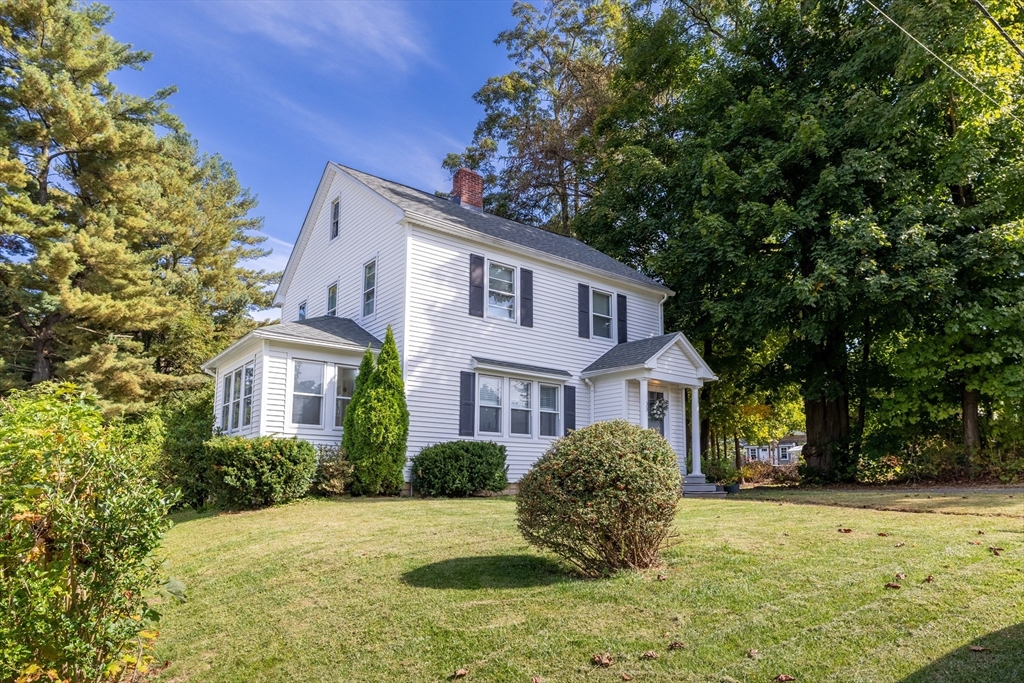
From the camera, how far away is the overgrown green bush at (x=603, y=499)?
5652 mm

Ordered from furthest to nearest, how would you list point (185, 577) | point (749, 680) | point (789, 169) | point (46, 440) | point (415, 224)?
point (789, 169)
point (415, 224)
point (185, 577)
point (46, 440)
point (749, 680)

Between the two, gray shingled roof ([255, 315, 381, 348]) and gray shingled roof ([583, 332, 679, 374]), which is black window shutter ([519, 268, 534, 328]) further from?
gray shingled roof ([255, 315, 381, 348])

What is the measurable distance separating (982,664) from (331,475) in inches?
433

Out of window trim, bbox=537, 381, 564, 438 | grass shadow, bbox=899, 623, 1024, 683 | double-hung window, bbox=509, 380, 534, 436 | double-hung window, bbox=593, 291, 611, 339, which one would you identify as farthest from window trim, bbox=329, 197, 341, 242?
grass shadow, bbox=899, 623, 1024, 683

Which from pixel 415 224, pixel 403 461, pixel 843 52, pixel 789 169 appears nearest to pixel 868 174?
pixel 789 169

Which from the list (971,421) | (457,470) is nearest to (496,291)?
(457,470)

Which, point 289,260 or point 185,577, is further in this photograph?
point 289,260

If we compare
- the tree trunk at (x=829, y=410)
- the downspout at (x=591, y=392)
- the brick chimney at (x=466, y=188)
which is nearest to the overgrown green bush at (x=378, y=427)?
the downspout at (x=591, y=392)

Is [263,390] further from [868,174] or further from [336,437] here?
[868,174]

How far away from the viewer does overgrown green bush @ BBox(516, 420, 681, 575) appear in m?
5.65

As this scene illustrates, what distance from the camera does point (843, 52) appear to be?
1825cm

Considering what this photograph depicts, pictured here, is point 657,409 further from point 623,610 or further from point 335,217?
point 623,610

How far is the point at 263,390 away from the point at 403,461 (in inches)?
123

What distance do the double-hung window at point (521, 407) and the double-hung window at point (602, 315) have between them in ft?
9.65
